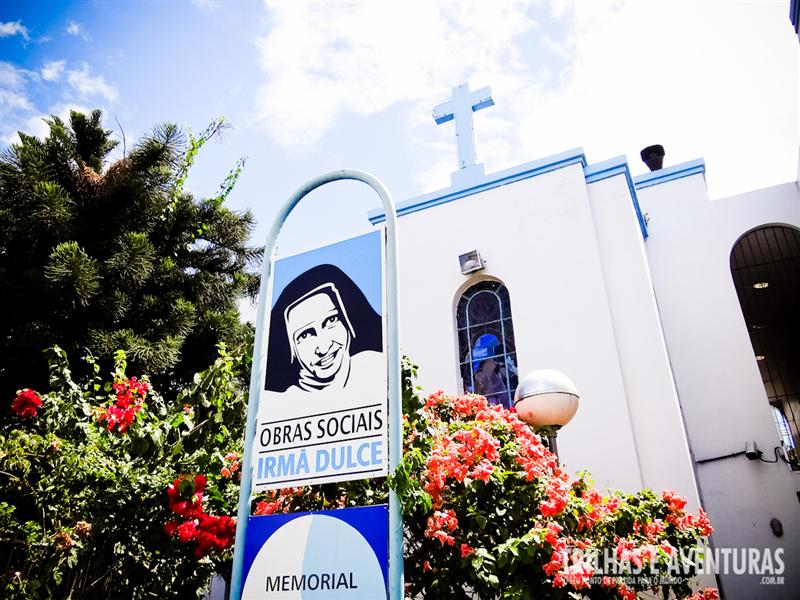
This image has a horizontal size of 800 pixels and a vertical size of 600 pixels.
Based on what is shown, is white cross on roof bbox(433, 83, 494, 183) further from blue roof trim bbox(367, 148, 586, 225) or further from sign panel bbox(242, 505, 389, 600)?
sign panel bbox(242, 505, 389, 600)

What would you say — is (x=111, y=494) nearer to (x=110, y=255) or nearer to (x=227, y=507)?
(x=227, y=507)

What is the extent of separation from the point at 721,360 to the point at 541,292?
9.97 ft

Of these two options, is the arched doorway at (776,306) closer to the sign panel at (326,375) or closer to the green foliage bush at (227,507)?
the green foliage bush at (227,507)

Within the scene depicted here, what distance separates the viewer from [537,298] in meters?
6.91

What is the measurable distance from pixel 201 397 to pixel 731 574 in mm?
6802

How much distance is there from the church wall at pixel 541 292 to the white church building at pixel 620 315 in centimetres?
2

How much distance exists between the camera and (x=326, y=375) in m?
2.68

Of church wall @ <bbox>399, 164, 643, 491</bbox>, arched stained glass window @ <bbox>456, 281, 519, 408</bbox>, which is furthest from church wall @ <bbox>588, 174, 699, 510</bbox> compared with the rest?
arched stained glass window @ <bbox>456, 281, 519, 408</bbox>

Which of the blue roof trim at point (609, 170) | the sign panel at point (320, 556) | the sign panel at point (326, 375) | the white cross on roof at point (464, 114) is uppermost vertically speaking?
the white cross on roof at point (464, 114)

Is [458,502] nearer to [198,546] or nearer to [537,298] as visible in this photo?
[198,546]

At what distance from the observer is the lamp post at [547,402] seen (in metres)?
4.17

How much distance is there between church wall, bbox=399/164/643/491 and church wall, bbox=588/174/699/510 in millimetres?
142

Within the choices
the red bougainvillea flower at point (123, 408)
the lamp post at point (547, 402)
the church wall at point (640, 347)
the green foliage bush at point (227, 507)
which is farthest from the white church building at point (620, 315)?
the red bougainvillea flower at point (123, 408)

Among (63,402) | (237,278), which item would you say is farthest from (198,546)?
(237,278)
